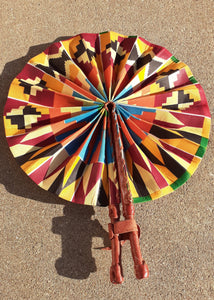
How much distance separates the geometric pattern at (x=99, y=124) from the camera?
1354 mm

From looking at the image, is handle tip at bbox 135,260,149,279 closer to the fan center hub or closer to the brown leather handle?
the brown leather handle

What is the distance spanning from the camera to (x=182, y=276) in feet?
4.72

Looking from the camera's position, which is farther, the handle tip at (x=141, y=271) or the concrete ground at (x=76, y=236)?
the concrete ground at (x=76, y=236)

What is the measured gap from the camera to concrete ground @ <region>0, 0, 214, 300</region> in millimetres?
1390

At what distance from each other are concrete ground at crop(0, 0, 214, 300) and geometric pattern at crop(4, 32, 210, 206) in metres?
0.14

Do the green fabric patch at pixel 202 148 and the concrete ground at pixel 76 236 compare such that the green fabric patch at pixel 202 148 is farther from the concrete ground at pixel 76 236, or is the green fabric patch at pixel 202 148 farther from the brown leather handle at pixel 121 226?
the brown leather handle at pixel 121 226

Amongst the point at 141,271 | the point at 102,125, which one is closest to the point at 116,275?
the point at 141,271

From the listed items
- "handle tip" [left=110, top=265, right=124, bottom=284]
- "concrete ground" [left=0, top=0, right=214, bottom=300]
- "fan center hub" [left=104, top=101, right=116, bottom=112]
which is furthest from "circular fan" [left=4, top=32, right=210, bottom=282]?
→ "handle tip" [left=110, top=265, right=124, bottom=284]

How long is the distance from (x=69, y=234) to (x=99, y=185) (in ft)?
0.92

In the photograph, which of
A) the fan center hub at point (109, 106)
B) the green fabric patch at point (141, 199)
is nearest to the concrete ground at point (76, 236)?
the green fabric patch at point (141, 199)

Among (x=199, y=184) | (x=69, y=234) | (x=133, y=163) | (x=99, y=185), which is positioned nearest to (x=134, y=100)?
(x=133, y=163)

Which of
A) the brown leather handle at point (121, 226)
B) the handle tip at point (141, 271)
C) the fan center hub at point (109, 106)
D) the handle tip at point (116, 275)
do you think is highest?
the fan center hub at point (109, 106)

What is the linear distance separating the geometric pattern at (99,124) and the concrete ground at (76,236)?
143 mm

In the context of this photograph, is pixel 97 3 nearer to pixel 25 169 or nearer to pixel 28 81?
pixel 28 81
